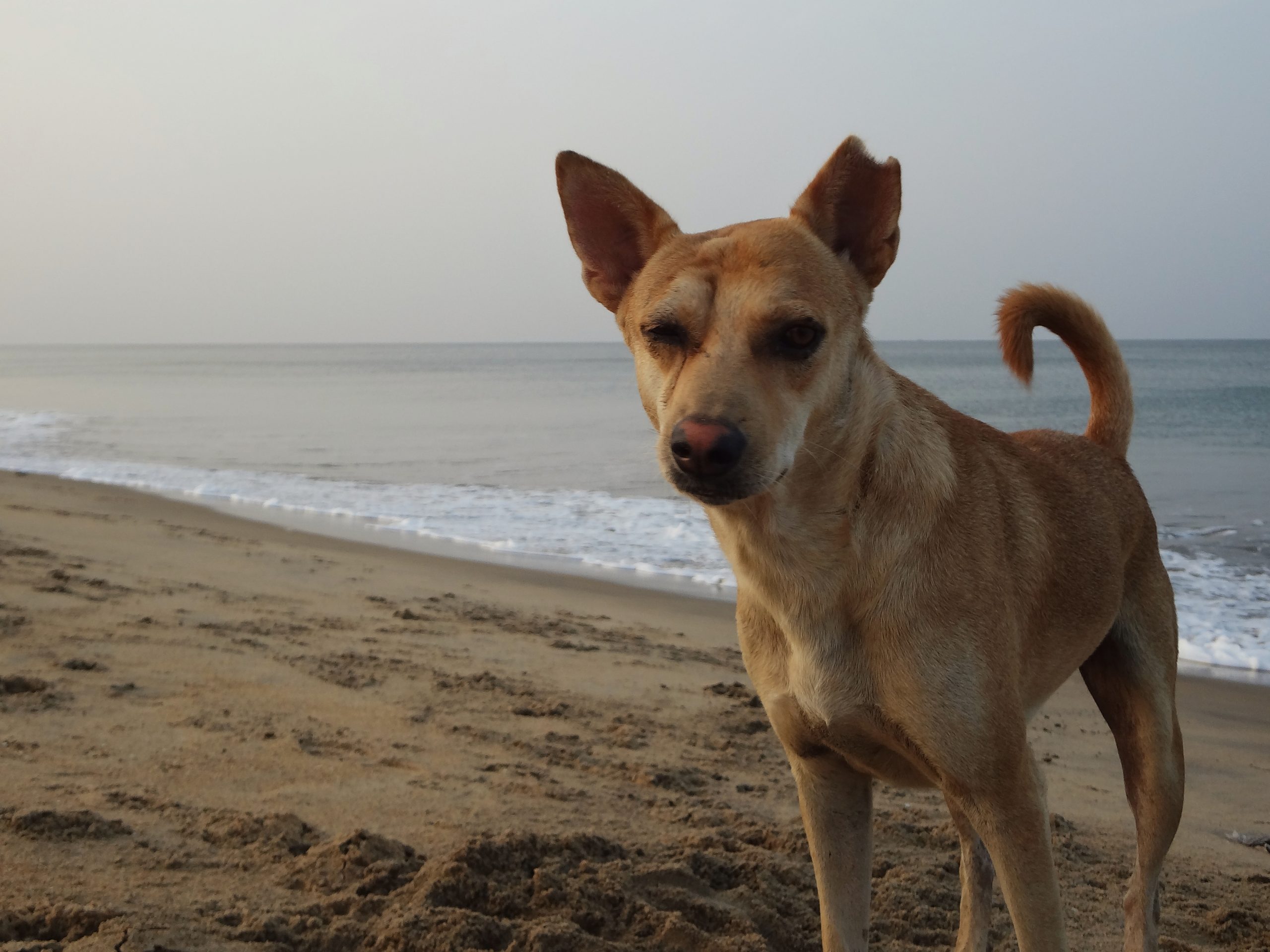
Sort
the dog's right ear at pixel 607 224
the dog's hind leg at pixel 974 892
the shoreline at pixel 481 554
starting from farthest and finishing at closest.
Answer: the shoreline at pixel 481 554
the dog's hind leg at pixel 974 892
the dog's right ear at pixel 607 224

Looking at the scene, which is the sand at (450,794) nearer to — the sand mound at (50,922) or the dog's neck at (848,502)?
the sand mound at (50,922)

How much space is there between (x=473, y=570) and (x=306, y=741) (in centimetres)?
457

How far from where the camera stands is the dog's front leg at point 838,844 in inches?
113

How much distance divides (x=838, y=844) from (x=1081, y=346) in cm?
210

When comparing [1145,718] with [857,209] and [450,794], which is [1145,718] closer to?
[857,209]

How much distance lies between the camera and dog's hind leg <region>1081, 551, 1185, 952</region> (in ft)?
10.5

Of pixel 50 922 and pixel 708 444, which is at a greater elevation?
pixel 708 444

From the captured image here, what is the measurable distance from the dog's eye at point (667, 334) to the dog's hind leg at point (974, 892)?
5.52 feet

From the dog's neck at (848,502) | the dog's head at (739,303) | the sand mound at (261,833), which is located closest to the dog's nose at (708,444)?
the dog's head at (739,303)

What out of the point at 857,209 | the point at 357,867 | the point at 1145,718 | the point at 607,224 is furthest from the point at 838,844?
the point at 607,224

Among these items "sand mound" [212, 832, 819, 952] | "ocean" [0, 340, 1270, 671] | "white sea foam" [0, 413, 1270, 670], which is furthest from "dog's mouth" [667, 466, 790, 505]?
"white sea foam" [0, 413, 1270, 670]

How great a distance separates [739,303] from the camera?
8.26 feet

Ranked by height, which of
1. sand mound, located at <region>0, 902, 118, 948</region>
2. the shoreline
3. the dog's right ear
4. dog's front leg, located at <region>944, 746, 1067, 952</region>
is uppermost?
the dog's right ear

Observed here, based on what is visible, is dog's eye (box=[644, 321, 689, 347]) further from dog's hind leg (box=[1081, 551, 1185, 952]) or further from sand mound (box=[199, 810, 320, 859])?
sand mound (box=[199, 810, 320, 859])
